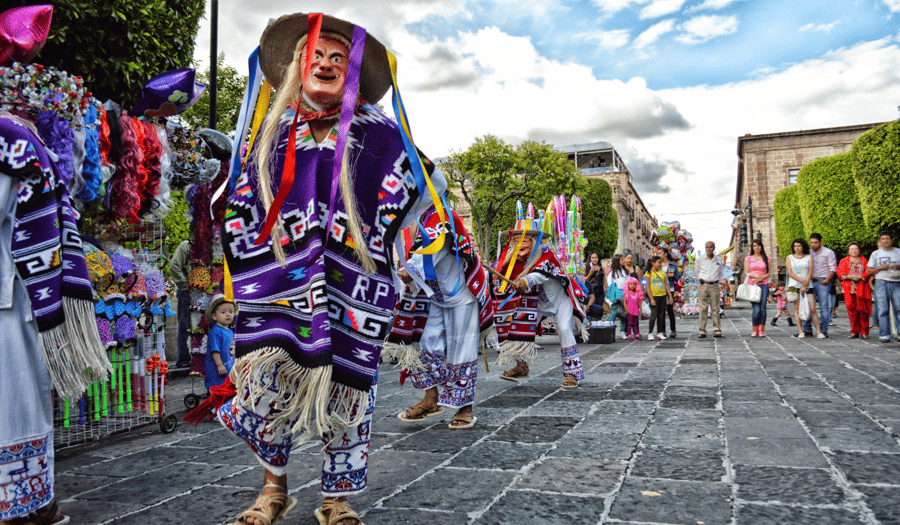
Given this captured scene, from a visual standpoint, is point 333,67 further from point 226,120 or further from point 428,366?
point 226,120

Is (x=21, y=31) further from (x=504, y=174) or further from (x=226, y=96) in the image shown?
(x=504, y=174)

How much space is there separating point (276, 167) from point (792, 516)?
95.6 inches

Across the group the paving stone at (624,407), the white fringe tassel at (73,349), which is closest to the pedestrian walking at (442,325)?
the paving stone at (624,407)

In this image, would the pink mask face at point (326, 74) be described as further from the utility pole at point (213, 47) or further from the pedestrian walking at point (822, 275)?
the pedestrian walking at point (822, 275)

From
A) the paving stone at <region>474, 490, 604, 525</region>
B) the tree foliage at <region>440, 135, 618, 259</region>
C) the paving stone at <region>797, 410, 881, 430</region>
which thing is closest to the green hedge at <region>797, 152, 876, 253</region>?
the tree foliage at <region>440, 135, 618, 259</region>

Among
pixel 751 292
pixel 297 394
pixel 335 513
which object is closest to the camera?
pixel 297 394

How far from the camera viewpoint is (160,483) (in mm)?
3043

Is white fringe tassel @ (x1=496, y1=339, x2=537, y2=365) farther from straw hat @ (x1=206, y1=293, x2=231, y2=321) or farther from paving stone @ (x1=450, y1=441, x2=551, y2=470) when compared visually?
straw hat @ (x1=206, y1=293, x2=231, y2=321)

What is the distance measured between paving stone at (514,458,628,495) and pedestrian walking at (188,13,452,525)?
3.19ft

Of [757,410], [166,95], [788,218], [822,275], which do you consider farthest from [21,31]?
[788,218]

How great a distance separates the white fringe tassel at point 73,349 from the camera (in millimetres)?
2484

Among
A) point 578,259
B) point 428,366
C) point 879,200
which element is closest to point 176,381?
point 428,366

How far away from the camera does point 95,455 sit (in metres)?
3.76

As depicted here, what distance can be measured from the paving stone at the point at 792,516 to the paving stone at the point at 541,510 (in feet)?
1.84
